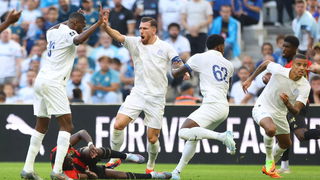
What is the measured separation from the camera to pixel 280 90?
15.8 metres

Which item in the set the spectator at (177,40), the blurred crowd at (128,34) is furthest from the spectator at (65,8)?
the spectator at (177,40)

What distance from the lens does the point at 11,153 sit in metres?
20.0

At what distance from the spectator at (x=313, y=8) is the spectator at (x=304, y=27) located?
285 millimetres

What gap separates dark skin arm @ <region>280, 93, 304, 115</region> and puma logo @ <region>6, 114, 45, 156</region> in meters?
6.61

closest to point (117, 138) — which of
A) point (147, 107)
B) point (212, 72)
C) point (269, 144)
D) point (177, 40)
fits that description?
point (147, 107)

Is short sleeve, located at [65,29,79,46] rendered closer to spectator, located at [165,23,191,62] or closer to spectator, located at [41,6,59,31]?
spectator, located at [165,23,191,62]

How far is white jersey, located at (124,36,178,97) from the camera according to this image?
15.5 metres

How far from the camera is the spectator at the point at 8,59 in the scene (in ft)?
76.3

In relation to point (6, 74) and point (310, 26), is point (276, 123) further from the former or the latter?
point (6, 74)

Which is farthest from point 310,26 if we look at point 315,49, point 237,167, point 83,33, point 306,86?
point 83,33

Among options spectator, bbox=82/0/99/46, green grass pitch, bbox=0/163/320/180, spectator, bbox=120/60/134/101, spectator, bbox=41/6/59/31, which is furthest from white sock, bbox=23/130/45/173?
spectator, bbox=41/6/59/31

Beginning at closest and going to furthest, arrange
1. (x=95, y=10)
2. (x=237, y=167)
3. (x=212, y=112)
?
(x=212, y=112) < (x=237, y=167) < (x=95, y=10)

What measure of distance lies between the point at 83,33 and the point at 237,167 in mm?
6371

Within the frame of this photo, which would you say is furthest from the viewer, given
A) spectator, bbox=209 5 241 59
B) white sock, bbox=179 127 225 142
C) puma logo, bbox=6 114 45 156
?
spectator, bbox=209 5 241 59
